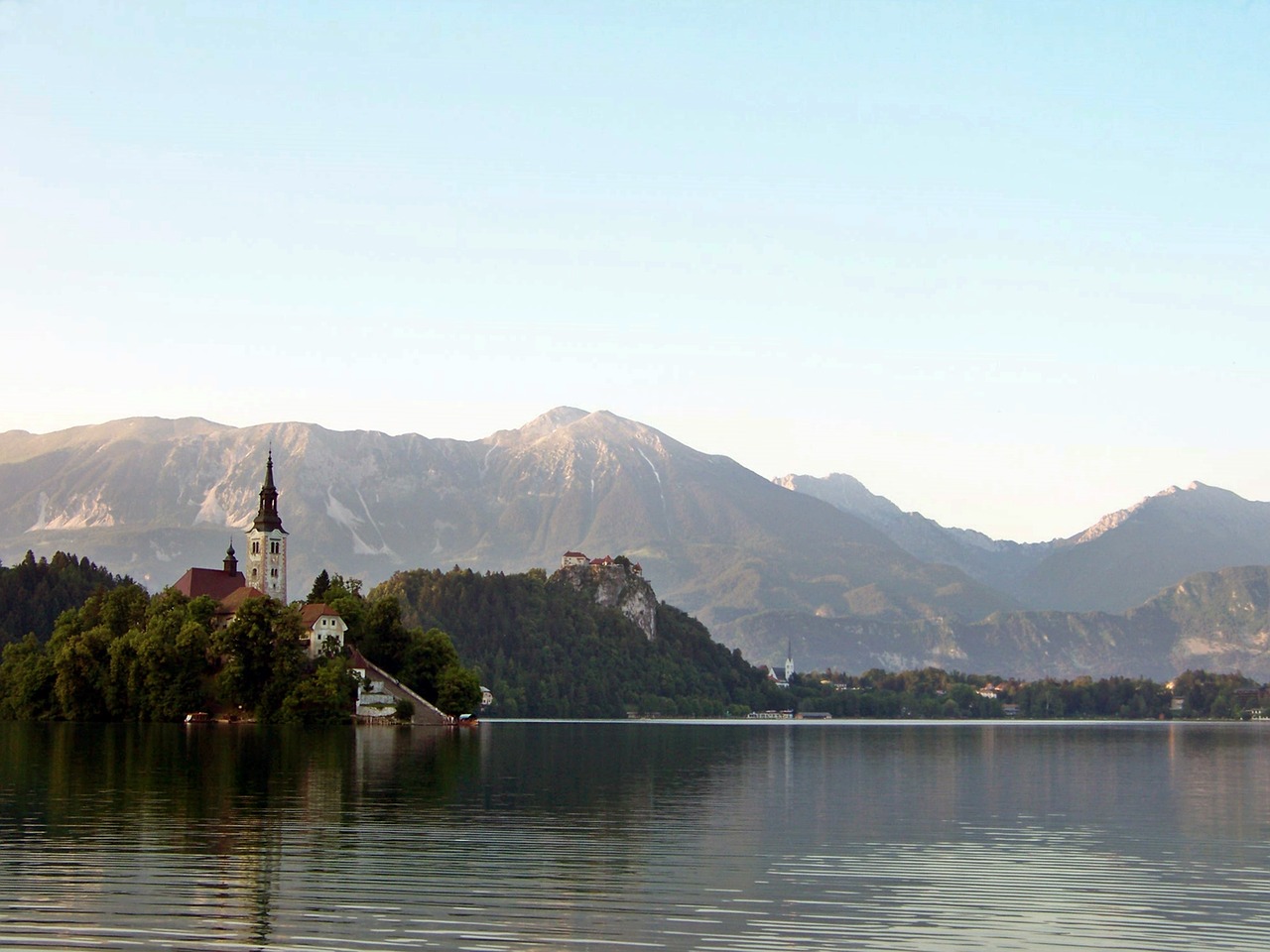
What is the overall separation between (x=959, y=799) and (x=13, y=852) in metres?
38.8

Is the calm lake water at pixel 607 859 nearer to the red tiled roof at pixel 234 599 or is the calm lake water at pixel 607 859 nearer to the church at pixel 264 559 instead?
the red tiled roof at pixel 234 599

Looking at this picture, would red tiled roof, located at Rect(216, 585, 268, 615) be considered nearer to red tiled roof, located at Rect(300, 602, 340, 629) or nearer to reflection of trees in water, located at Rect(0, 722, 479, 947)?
red tiled roof, located at Rect(300, 602, 340, 629)

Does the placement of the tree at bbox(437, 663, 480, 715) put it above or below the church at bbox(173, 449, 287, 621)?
below

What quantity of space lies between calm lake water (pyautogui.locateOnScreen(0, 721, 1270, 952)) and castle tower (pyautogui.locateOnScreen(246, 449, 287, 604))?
111452 mm

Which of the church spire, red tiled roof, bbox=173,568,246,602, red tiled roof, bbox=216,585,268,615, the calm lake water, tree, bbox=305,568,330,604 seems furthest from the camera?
the church spire

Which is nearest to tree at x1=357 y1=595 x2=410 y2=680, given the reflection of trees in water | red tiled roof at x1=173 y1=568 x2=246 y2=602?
red tiled roof at x1=173 y1=568 x2=246 y2=602

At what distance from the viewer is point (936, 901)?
115 feet

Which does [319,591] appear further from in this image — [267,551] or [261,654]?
[261,654]

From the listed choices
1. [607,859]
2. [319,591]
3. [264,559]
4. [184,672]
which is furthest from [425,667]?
[607,859]

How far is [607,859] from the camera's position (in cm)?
4141

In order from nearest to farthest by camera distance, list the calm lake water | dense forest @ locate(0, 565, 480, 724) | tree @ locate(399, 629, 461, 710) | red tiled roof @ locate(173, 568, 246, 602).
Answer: the calm lake water < dense forest @ locate(0, 565, 480, 724) < tree @ locate(399, 629, 461, 710) < red tiled roof @ locate(173, 568, 246, 602)

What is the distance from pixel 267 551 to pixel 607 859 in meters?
Answer: 157

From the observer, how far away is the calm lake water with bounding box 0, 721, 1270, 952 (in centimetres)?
3072

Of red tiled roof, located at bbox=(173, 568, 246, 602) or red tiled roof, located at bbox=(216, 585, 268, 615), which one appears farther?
red tiled roof, located at bbox=(173, 568, 246, 602)
